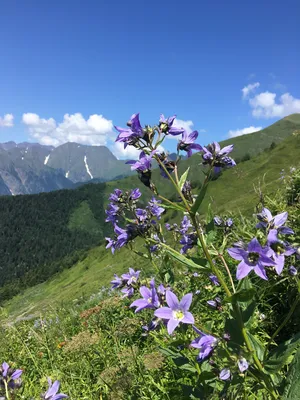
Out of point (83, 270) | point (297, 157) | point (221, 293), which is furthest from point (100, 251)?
point (221, 293)

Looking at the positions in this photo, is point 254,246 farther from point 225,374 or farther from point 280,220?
point 225,374

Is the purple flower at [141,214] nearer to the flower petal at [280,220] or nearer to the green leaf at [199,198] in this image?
the green leaf at [199,198]

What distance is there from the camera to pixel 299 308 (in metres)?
4.78

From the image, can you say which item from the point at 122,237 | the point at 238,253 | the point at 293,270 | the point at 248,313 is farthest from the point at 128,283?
the point at 238,253

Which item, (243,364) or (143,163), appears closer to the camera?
(243,364)

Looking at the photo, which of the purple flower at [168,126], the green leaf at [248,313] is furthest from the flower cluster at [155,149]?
the green leaf at [248,313]

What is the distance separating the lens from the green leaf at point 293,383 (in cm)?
190

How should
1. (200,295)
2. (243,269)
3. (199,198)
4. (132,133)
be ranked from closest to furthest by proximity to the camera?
(243,269) < (199,198) < (132,133) < (200,295)

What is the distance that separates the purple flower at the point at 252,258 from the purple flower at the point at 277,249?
0.14 feet

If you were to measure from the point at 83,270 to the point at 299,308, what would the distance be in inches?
4459

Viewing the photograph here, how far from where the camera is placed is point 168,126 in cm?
265

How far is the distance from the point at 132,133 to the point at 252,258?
51.2 inches

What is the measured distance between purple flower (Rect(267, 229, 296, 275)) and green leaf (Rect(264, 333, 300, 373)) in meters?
0.46

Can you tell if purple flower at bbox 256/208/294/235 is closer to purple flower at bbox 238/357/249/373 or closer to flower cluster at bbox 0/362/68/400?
purple flower at bbox 238/357/249/373
